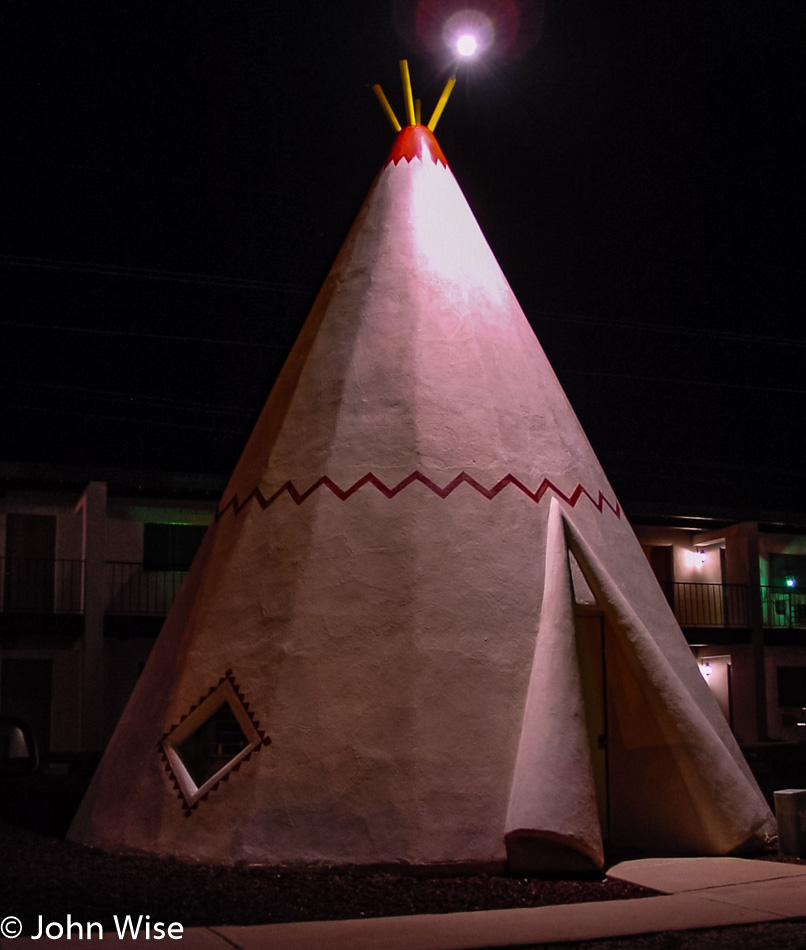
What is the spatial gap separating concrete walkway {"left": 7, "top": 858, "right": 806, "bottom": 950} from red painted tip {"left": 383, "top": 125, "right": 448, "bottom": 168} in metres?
5.96

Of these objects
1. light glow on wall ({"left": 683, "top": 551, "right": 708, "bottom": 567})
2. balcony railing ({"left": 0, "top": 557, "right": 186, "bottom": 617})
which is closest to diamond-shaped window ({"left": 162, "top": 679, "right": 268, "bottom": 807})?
balcony railing ({"left": 0, "top": 557, "right": 186, "bottom": 617})

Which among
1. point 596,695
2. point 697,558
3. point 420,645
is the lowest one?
point 596,695

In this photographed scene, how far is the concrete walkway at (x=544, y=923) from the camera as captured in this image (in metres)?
4.54

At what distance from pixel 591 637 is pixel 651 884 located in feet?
6.02

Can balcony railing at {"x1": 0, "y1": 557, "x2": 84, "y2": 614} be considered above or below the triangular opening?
above

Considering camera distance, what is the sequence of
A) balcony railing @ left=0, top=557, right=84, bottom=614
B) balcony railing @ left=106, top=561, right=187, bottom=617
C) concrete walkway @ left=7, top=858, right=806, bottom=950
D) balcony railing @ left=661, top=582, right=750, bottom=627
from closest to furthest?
concrete walkway @ left=7, top=858, right=806, bottom=950 < balcony railing @ left=0, top=557, right=84, bottom=614 < balcony railing @ left=106, top=561, right=187, bottom=617 < balcony railing @ left=661, top=582, right=750, bottom=627

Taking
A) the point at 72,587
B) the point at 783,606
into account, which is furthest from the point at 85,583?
the point at 783,606

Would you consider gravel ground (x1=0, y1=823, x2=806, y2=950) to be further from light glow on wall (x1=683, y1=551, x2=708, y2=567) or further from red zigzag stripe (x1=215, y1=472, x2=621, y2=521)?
light glow on wall (x1=683, y1=551, x2=708, y2=567)

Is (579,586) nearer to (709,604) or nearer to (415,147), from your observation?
(415,147)

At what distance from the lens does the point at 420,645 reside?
6637mm

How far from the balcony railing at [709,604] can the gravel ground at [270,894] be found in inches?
664

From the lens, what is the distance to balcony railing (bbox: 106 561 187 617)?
18.8 metres

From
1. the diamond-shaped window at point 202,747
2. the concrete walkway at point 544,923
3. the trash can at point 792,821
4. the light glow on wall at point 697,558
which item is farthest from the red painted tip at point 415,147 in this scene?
the light glow on wall at point 697,558

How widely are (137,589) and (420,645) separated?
1325 cm
